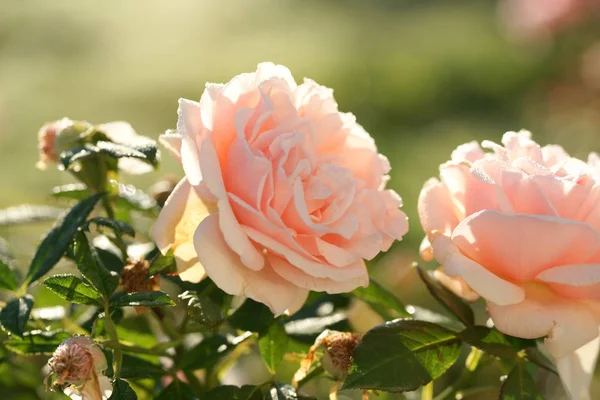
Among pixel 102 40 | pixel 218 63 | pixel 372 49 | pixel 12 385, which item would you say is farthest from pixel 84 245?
pixel 102 40

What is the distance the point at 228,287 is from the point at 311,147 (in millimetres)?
91

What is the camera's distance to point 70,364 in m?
0.35

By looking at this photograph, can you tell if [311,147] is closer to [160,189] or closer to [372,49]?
[160,189]

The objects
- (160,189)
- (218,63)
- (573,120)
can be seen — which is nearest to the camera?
(160,189)

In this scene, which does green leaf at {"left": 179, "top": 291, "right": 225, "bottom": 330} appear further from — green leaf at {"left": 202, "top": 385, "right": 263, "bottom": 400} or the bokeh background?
the bokeh background

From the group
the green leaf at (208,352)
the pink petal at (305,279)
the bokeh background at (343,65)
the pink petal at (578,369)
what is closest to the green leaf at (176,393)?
the green leaf at (208,352)

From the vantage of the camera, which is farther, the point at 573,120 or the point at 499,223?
the point at 573,120

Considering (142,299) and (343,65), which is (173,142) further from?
(343,65)

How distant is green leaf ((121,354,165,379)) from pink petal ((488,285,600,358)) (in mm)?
189

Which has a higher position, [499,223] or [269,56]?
[499,223]

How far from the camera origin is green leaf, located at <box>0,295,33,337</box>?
39 cm

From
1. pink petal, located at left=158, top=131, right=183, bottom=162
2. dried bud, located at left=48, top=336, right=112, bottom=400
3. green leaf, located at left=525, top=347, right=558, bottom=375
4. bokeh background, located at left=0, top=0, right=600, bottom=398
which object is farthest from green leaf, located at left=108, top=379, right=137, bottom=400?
bokeh background, located at left=0, top=0, right=600, bottom=398

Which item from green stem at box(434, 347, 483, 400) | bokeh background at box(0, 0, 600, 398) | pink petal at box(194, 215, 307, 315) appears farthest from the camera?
bokeh background at box(0, 0, 600, 398)

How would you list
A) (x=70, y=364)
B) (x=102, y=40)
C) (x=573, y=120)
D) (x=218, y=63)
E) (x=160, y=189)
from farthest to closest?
(x=102, y=40)
(x=218, y=63)
(x=573, y=120)
(x=160, y=189)
(x=70, y=364)
